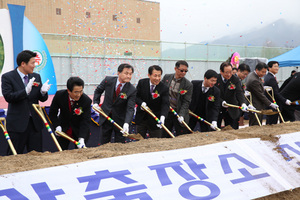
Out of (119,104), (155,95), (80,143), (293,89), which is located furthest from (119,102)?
(293,89)

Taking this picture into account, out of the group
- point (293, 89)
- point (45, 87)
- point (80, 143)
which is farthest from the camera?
point (293, 89)

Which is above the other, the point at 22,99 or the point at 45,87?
the point at 45,87

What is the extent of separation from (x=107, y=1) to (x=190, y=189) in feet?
61.3

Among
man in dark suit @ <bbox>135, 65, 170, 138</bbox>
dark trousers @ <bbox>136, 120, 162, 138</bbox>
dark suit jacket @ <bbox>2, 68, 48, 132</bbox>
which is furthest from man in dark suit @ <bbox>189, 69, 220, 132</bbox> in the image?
dark suit jacket @ <bbox>2, 68, 48, 132</bbox>

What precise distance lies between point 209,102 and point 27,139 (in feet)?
8.66

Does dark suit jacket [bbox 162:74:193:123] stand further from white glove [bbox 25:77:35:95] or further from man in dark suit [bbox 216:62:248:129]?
white glove [bbox 25:77:35:95]

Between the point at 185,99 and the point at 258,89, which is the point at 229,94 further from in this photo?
the point at 185,99

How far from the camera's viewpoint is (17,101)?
3.47 metres

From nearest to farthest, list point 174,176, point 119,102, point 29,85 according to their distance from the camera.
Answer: point 174,176
point 29,85
point 119,102

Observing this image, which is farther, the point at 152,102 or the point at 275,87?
the point at 275,87

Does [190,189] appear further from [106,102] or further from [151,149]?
[106,102]

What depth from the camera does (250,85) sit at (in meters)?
5.94

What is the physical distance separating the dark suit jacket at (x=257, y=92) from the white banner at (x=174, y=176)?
286cm

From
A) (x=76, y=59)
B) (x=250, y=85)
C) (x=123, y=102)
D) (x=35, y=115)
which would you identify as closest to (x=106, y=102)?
(x=123, y=102)
